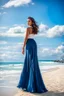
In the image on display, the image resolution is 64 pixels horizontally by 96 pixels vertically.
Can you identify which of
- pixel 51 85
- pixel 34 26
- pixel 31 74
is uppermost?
pixel 34 26

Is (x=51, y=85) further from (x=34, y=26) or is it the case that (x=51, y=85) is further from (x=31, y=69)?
(x=34, y=26)

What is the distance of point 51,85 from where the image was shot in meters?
2.93

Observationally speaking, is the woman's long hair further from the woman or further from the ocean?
the ocean

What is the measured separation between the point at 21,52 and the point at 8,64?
0.21 m

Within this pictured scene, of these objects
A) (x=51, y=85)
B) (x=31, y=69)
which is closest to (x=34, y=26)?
(x=31, y=69)

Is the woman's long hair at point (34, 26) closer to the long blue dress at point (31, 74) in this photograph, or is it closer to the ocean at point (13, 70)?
the long blue dress at point (31, 74)

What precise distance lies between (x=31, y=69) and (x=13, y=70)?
23cm

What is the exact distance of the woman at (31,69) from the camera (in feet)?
9.48

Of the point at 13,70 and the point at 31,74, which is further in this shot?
the point at 13,70

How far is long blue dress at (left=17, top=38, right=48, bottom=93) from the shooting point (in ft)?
9.48

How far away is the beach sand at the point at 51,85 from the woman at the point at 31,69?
45 millimetres

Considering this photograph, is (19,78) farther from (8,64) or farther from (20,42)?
(20,42)

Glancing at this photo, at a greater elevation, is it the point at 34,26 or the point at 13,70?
the point at 34,26

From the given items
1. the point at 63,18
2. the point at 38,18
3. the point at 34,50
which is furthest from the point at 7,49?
the point at 63,18
